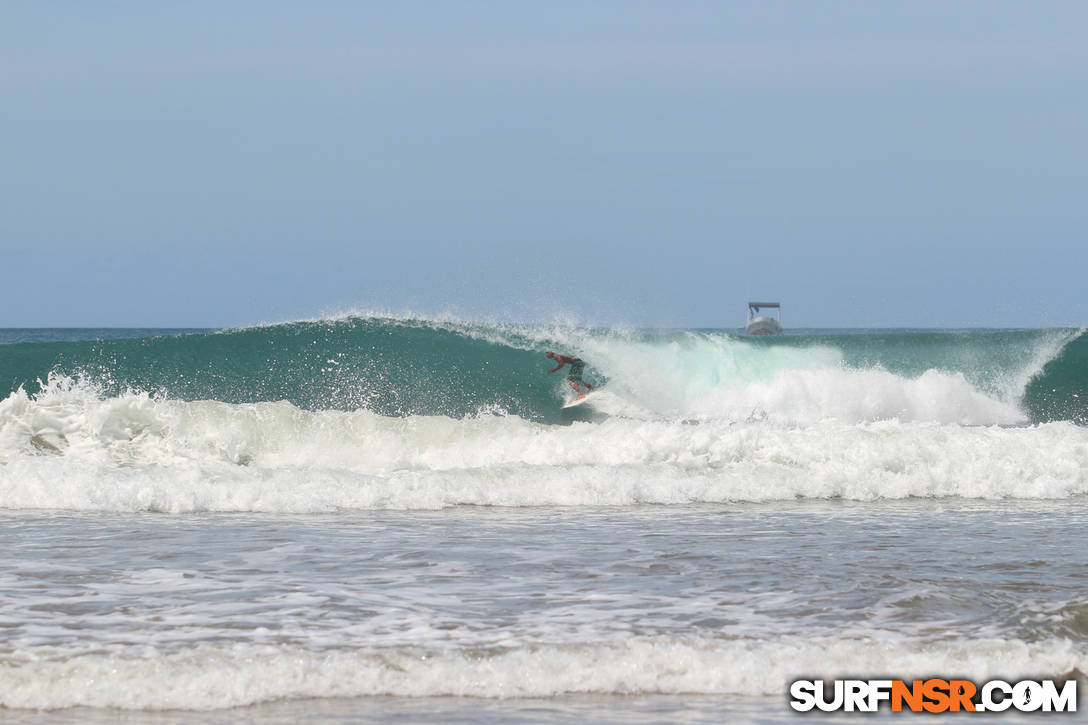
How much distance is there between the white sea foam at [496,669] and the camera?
14.0 feet

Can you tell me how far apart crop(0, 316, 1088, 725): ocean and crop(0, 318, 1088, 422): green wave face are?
74 mm

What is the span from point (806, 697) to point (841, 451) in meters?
7.61

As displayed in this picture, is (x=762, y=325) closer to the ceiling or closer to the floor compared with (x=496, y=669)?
closer to the ceiling

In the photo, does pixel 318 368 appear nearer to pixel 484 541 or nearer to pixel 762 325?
pixel 484 541

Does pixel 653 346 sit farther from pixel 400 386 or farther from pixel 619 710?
pixel 619 710

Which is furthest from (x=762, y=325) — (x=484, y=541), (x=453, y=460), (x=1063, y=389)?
(x=484, y=541)

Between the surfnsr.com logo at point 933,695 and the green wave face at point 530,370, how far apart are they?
1167 cm

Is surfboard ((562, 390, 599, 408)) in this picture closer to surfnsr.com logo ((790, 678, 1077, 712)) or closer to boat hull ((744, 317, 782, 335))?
surfnsr.com logo ((790, 678, 1077, 712))

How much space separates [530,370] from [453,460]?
19.6ft

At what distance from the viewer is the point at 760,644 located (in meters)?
4.78

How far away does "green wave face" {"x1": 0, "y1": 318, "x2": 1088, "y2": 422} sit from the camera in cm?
1666

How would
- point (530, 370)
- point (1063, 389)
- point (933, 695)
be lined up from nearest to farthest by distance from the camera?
1. point (933, 695)
2. point (530, 370)
3. point (1063, 389)

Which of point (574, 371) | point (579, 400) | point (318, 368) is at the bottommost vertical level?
point (579, 400)

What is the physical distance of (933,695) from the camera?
4379mm
